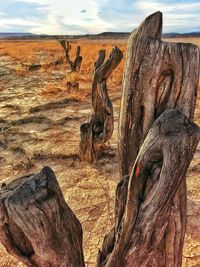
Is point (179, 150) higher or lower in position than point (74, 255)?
higher

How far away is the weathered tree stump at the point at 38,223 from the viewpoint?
5.82ft

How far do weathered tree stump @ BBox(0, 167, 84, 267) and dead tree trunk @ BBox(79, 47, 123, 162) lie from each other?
117 inches

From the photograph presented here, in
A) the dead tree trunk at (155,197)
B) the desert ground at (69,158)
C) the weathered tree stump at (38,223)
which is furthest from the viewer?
the desert ground at (69,158)

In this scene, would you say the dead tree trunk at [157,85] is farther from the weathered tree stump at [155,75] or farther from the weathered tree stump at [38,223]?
the weathered tree stump at [38,223]

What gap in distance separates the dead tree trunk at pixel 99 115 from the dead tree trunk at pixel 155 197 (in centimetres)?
298

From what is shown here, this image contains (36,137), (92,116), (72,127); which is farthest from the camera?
(72,127)

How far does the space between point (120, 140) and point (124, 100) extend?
26 centimetres

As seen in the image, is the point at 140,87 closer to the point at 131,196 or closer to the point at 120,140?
the point at 120,140

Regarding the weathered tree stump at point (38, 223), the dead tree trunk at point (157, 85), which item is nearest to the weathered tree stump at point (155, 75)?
the dead tree trunk at point (157, 85)

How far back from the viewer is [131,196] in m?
1.72

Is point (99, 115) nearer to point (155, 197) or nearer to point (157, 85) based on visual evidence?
point (157, 85)

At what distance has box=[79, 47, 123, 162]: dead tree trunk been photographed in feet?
15.6

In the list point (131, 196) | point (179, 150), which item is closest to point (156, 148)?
point (179, 150)

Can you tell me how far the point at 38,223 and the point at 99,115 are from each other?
3.32 metres
